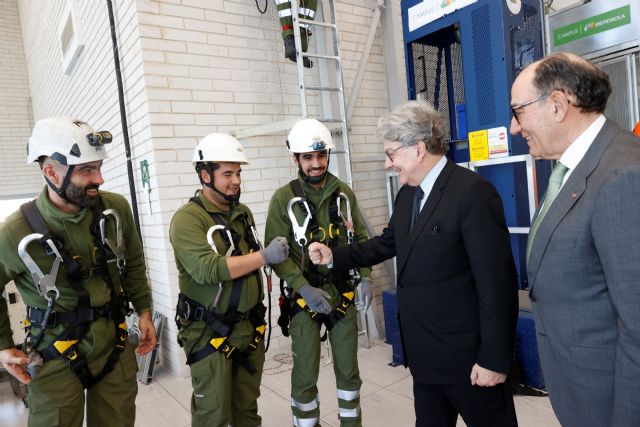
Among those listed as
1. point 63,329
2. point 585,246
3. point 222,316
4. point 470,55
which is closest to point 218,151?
point 222,316

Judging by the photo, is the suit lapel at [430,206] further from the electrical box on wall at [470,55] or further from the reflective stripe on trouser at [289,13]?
the reflective stripe on trouser at [289,13]

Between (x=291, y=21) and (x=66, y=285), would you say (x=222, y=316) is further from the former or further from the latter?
(x=291, y=21)

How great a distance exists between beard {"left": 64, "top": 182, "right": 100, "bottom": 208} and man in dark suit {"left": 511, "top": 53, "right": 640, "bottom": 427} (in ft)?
5.93

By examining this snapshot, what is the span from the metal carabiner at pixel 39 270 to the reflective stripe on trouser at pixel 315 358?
50.6 inches

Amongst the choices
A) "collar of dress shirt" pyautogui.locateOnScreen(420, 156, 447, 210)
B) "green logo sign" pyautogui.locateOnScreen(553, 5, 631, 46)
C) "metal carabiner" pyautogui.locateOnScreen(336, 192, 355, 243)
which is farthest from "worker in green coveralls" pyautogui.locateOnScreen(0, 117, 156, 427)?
"green logo sign" pyautogui.locateOnScreen(553, 5, 631, 46)

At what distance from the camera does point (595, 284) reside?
115 centimetres

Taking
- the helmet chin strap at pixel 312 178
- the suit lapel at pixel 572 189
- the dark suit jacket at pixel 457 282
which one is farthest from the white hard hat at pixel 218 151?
the suit lapel at pixel 572 189

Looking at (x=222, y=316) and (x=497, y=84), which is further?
(x=497, y=84)

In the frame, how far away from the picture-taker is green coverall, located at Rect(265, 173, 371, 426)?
8.29 ft

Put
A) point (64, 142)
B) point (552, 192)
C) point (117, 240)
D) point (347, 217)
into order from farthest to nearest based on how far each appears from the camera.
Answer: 1. point (347, 217)
2. point (117, 240)
3. point (64, 142)
4. point (552, 192)

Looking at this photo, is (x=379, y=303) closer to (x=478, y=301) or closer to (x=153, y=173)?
(x=153, y=173)

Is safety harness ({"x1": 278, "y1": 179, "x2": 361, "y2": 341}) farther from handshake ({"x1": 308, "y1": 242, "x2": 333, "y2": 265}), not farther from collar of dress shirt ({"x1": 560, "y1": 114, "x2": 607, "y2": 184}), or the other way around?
collar of dress shirt ({"x1": 560, "y1": 114, "x2": 607, "y2": 184})

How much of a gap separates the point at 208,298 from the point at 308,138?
1123mm

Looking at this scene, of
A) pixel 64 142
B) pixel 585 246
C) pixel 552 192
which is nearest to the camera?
pixel 585 246
